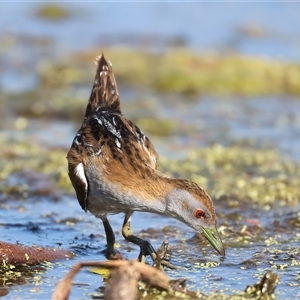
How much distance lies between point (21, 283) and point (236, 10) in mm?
21150

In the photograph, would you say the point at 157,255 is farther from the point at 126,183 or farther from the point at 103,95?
the point at 103,95

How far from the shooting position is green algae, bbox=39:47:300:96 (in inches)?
603

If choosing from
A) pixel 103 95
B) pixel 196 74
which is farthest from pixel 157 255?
pixel 196 74

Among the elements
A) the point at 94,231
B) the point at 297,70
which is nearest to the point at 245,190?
the point at 94,231

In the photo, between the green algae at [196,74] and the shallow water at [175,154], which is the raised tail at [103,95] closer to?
the shallow water at [175,154]

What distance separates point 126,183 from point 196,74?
9.68 metres

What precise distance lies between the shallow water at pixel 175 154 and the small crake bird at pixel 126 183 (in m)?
0.38

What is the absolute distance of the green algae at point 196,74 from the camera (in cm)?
1532

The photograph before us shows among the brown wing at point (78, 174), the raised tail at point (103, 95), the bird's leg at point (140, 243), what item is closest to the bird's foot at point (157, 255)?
the bird's leg at point (140, 243)

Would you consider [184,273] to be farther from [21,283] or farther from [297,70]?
[297,70]

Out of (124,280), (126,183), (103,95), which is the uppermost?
(103,95)

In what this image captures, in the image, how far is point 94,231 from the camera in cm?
760

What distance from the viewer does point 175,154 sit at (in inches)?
428

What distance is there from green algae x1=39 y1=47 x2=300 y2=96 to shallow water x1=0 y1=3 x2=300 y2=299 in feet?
1.23
